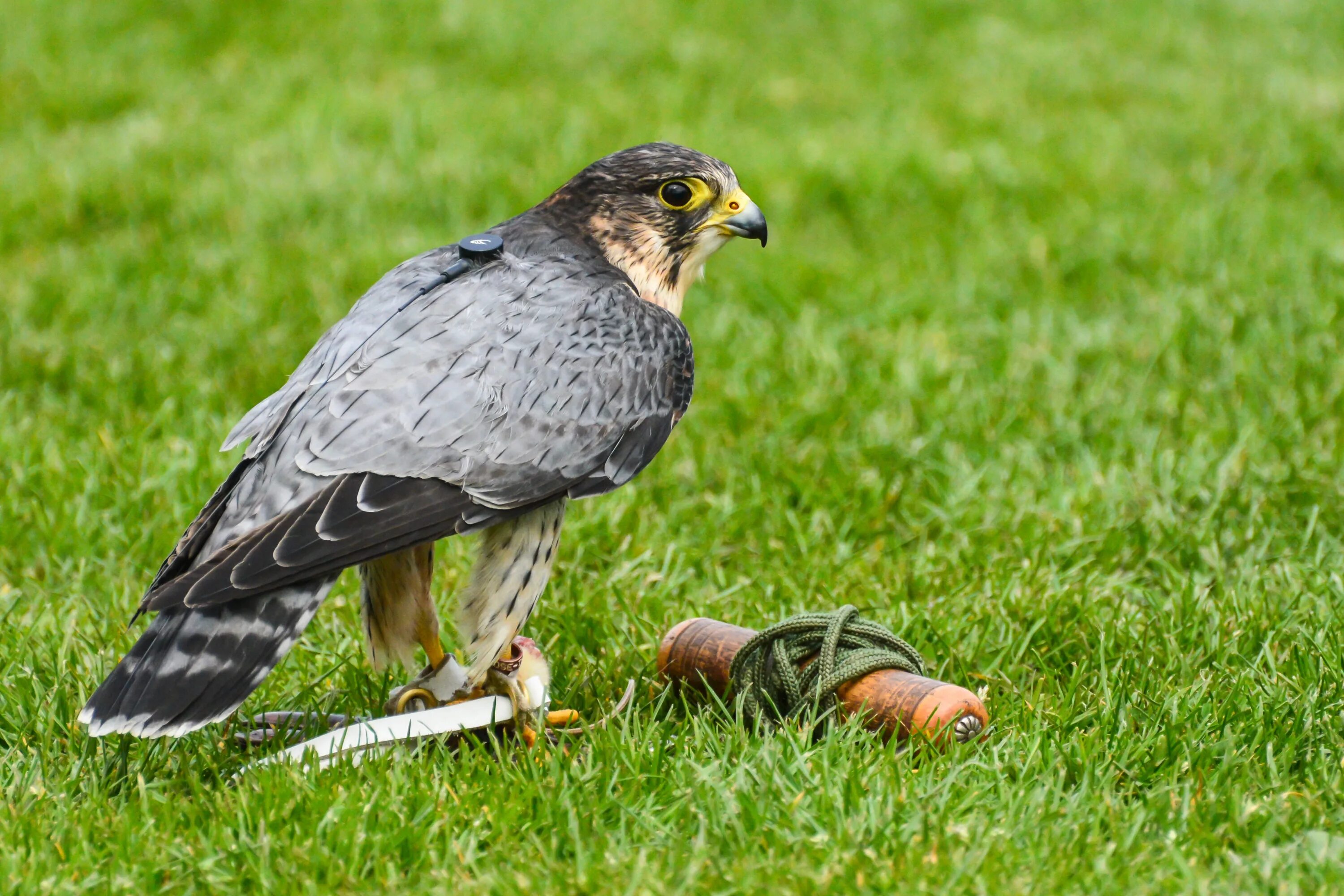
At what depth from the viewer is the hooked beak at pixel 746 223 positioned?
141 inches

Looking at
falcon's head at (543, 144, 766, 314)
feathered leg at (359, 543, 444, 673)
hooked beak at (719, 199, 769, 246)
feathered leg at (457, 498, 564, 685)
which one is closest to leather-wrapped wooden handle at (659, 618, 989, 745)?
feathered leg at (457, 498, 564, 685)

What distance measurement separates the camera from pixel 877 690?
3162mm

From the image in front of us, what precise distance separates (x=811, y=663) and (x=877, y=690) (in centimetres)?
20

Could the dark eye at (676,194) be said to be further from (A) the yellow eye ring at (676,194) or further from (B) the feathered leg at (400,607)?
(B) the feathered leg at (400,607)

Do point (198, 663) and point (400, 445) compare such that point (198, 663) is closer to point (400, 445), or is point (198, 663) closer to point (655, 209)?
point (400, 445)

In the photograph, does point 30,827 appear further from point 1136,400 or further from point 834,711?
point 1136,400

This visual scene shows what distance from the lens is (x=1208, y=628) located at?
364cm

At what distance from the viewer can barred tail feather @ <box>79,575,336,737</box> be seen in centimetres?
270

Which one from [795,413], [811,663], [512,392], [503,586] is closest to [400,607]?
[503,586]

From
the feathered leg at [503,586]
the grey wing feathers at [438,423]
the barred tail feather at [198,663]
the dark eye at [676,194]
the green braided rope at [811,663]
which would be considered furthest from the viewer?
the dark eye at [676,194]

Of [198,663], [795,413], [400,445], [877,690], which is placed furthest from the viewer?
[795,413]

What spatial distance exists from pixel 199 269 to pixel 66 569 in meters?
2.44

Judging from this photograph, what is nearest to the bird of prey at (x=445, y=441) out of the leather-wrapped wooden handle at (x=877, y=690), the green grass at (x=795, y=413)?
the green grass at (x=795, y=413)

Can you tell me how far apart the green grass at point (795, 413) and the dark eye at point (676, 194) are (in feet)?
3.61
